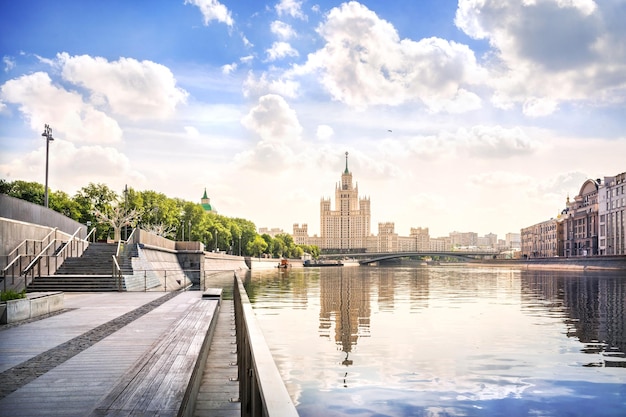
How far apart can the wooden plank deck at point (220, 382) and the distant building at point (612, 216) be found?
408 ft

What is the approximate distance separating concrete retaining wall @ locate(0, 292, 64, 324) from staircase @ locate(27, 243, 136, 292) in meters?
11.8

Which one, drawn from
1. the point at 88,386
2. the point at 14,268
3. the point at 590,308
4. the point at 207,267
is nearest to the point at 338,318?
the point at 590,308

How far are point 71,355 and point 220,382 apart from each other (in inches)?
110

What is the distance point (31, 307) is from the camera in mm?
18281

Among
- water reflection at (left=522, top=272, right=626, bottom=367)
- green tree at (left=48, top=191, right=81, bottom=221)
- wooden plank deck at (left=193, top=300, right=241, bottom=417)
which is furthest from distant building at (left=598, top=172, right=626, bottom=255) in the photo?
wooden plank deck at (left=193, top=300, right=241, bottom=417)

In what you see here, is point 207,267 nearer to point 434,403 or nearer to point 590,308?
point 590,308

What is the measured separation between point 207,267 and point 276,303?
187ft

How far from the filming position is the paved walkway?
7788 millimetres

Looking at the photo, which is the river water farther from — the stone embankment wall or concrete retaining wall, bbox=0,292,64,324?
the stone embankment wall

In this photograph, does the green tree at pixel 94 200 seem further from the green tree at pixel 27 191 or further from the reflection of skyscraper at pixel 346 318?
the reflection of skyscraper at pixel 346 318

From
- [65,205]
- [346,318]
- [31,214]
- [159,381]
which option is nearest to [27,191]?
[65,205]

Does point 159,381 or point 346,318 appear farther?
point 346,318

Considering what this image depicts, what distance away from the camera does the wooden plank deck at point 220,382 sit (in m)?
9.55

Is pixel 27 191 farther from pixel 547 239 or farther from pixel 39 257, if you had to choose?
pixel 547 239
